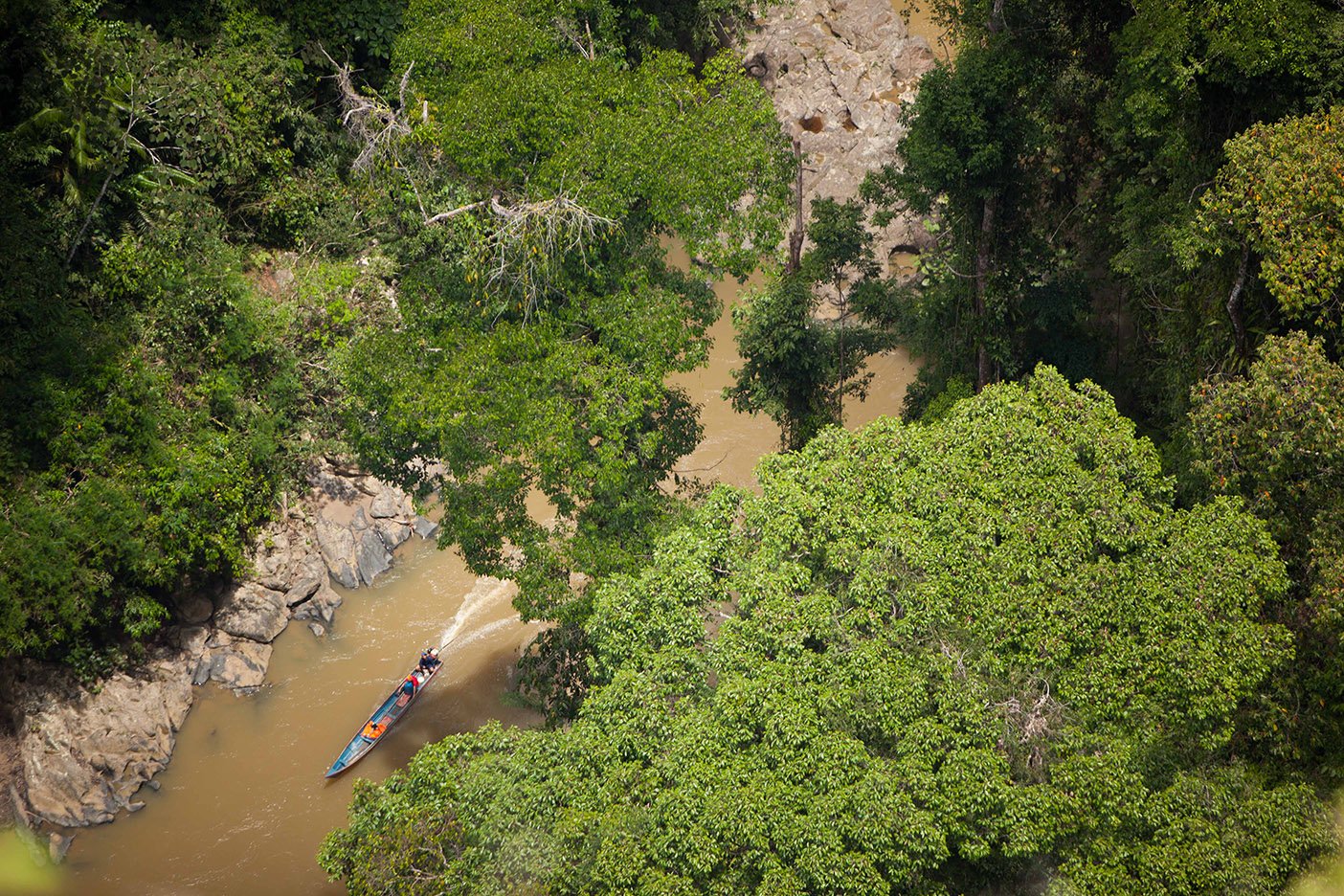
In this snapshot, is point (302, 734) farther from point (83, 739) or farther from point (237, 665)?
point (83, 739)

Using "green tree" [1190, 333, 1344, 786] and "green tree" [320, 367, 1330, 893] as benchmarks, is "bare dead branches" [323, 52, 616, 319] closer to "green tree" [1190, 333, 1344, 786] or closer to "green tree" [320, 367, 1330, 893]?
"green tree" [320, 367, 1330, 893]

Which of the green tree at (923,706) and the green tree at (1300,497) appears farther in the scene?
the green tree at (1300,497)

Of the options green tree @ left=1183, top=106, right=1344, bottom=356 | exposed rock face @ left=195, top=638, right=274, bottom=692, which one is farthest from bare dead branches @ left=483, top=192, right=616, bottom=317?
exposed rock face @ left=195, top=638, right=274, bottom=692

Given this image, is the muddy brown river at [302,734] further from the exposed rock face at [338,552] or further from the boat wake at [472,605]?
the exposed rock face at [338,552]

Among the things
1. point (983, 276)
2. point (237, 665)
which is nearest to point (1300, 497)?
point (983, 276)

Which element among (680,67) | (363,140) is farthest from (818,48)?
(363,140)

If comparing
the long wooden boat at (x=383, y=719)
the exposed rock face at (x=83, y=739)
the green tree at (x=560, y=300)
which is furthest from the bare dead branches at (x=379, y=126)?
the exposed rock face at (x=83, y=739)
